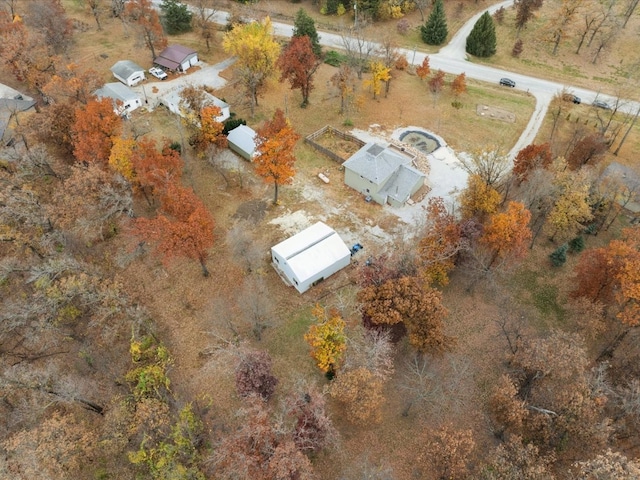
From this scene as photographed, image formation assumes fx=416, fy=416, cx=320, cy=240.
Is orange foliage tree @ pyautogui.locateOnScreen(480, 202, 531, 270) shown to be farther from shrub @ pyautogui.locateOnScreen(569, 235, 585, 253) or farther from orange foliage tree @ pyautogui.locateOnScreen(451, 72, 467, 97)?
orange foliage tree @ pyautogui.locateOnScreen(451, 72, 467, 97)

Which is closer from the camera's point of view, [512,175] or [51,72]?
[512,175]

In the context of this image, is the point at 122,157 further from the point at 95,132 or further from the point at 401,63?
the point at 401,63

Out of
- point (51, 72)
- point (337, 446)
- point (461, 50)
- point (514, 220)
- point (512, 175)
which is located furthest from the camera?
point (461, 50)

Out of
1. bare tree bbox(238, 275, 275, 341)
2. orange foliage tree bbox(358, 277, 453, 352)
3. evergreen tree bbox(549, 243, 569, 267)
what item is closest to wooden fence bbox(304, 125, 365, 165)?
bare tree bbox(238, 275, 275, 341)

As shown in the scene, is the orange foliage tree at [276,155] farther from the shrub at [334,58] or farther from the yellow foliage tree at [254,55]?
the shrub at [334,58]

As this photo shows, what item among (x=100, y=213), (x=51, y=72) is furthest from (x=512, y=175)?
(x=51, y=72)

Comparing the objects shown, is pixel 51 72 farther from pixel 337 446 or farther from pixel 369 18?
pixel 337 446

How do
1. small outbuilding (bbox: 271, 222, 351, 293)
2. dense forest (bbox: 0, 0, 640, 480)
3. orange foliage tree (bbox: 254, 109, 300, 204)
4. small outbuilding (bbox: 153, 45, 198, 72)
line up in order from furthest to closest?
small outbuilding (bbox: 153, 45, 198, 72) → orange foliage tree (bbox: 254, 109, 300, 204) → small outbuilding (bbox: 271, 222, 351, 293) → dense forest (bbox: 0, 0, 640, 480)
